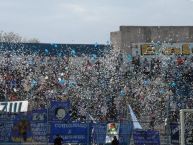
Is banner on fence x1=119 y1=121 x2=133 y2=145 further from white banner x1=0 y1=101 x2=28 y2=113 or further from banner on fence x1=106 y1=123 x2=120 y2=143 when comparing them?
Answer: white banner x1=0 y1=101 x2=28 y2=113

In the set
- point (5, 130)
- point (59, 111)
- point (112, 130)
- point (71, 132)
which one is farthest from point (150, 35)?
point (5, 130)

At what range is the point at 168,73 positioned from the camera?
160ft

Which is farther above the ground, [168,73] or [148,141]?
[168,73]

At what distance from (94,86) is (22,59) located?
21.0ft

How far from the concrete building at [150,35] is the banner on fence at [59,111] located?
23941 mm

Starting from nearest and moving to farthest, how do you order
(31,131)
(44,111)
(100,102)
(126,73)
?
(31,131) < (44,111) < (100,102) < (126,73)

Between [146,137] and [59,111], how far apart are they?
4364mm

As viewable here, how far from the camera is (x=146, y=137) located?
29.1m

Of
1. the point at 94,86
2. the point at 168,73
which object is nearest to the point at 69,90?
the point at 94,86

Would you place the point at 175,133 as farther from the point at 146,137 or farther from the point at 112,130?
the point at 112,130

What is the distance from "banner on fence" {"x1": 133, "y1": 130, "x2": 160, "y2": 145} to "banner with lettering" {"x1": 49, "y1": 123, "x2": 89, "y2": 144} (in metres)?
2.35

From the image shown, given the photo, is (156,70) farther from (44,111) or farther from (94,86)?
(44,111)

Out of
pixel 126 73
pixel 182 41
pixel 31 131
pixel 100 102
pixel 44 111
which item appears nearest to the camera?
pixel 31 131

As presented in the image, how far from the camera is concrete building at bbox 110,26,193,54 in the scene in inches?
2111
